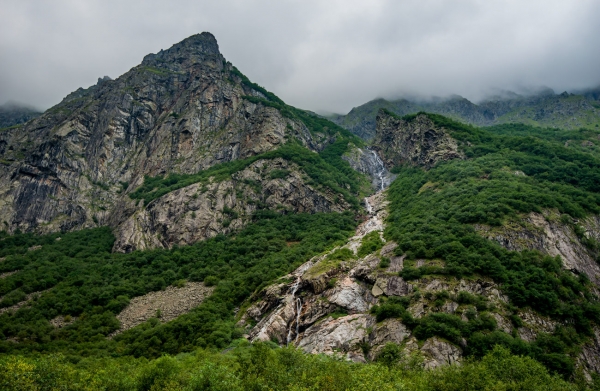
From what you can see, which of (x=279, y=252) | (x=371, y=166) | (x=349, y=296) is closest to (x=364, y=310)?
(x=349, y=296)

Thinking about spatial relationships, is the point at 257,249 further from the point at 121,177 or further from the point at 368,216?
the point at 121,177

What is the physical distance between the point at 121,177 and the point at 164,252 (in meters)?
76.3

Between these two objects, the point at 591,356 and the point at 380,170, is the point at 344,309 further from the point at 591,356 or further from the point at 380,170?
the point at 380,170

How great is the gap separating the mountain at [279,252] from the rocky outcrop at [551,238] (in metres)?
0.38

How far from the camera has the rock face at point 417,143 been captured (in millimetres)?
145000

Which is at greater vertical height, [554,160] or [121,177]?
[121,177]

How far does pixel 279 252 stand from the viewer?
103m

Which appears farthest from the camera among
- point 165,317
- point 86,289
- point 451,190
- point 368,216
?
point 368,216

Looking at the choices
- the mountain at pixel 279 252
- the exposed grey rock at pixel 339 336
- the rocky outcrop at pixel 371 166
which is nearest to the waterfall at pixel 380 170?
the rocky outcrop at pixel 371 166

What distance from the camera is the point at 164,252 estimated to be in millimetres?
115000

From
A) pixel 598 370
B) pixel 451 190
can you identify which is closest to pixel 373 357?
pixel 598 370

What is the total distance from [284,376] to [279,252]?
218ft

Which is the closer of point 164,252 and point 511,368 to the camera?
point 511,368

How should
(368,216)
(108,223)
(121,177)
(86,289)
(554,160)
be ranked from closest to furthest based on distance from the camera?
(86,289)
(554,160)
(368,216)
(108,223)
(121,177)
